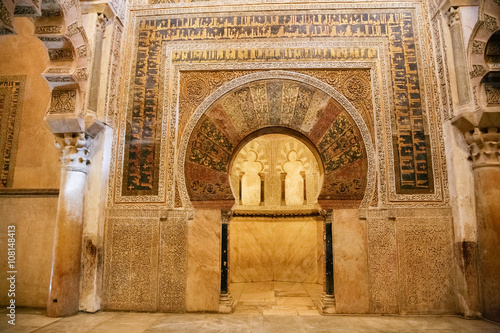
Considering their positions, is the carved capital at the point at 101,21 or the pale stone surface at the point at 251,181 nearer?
the carved capital at the point at 101,21

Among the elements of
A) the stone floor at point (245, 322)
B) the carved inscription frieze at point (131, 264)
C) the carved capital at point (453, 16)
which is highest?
the carved capital at point (453, 16)

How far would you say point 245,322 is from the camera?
3990 mm

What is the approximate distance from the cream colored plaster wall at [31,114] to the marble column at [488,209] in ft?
17.9

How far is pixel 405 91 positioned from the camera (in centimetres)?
475

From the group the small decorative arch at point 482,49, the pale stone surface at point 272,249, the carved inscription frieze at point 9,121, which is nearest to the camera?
the small decorative arch at point 482,49

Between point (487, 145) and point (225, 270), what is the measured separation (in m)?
3.59

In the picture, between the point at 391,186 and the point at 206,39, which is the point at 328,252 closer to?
the point at 391,186

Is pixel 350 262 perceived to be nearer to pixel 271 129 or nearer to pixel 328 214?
pixel 328 214

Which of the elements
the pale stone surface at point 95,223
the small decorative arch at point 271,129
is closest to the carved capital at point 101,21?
the pale stone surface at point 95,223

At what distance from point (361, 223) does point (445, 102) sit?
1972mm

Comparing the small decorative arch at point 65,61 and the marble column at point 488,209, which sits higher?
the small decorative arch at point 65,61

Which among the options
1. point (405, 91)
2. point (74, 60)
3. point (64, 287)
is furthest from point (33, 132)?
point (405, 91)

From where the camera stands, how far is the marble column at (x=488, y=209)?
3967mm

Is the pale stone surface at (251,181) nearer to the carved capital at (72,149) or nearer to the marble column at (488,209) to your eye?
the carved capital at (72,149)
